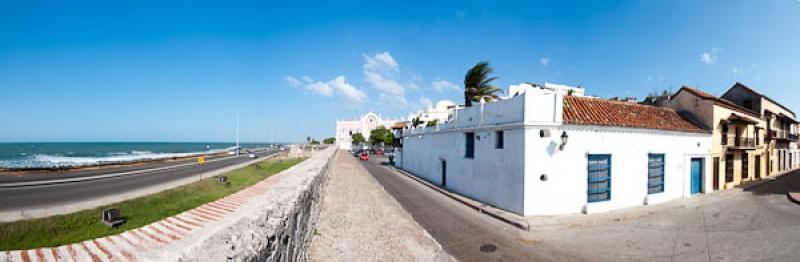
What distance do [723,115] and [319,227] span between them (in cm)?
2178

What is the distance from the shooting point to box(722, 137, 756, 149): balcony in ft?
55.4

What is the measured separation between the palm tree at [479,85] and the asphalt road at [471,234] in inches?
401

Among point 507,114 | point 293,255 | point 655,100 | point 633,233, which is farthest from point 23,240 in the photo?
point 655,100

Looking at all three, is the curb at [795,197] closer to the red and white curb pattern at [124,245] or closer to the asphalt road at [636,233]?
the asphalt road at [636,233]

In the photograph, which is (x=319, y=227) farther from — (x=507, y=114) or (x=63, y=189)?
(x=63, y=189)

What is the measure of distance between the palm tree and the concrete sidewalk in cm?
1211

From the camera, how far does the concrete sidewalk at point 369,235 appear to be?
22.7ft

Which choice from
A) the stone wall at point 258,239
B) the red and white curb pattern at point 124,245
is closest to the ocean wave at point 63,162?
the red and white curb pattern at point 124,245

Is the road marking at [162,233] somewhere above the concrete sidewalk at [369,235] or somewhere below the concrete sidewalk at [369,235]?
above

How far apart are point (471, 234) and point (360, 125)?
8063cm

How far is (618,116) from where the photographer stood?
42.0ft

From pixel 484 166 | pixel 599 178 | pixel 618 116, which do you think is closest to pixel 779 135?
pixel 618 116

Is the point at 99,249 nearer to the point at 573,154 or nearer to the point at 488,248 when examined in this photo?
the point at 488,248

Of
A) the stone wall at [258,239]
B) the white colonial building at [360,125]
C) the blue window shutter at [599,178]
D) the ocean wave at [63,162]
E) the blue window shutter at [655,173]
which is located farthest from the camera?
the white colonial building at [360,125]
